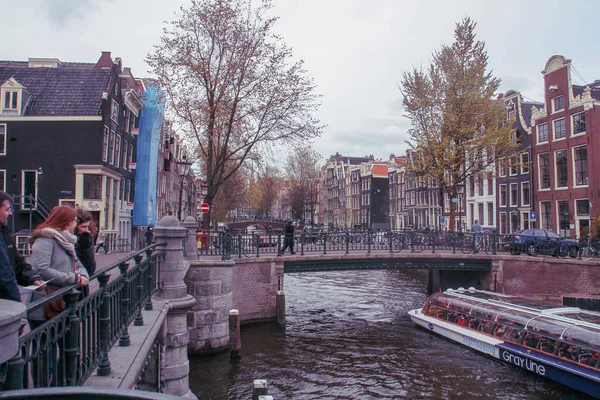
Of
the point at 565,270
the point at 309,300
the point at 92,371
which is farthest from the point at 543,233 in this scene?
the point at 92,371

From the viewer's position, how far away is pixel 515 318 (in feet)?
49.2

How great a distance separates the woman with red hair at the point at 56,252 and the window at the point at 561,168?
33.2 meters

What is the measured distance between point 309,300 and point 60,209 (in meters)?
20.3

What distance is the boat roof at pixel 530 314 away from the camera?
12.8 m

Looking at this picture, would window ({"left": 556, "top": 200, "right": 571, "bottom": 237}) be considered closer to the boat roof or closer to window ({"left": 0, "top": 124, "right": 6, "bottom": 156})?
the boat roof

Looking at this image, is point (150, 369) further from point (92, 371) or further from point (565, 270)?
point (565, 270)

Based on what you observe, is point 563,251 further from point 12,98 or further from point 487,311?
point 12,98

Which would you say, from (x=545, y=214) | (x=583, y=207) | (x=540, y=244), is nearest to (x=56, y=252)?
(x=540, y=244)

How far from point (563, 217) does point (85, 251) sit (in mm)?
32781

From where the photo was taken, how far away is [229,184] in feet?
152

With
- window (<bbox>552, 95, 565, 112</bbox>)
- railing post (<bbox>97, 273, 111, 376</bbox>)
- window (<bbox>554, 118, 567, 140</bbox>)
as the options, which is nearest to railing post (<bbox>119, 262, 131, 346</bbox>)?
railing post (<bbox>97, 273, 111, 376</bbox>)

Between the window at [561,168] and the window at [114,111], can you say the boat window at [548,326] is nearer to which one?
the window at [561,168]

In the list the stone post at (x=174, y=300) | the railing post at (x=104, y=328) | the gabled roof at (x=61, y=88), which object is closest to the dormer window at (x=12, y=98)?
the gabled roof at (x=61, y=88)

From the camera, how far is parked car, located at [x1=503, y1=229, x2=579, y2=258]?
22.0 m
